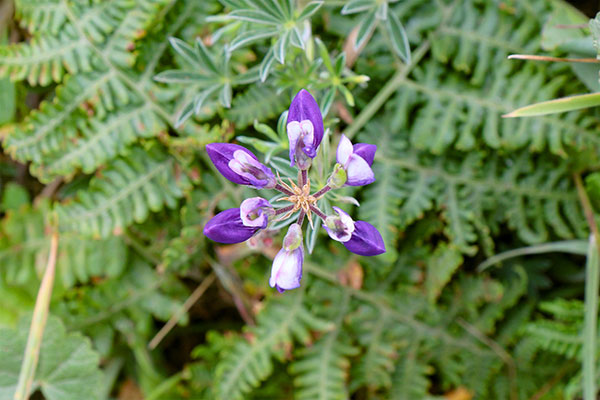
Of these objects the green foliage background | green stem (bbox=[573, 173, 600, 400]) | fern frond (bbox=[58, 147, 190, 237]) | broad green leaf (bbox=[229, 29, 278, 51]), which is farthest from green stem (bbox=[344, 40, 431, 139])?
green stem (bbox=[573, 173, 600, 400])

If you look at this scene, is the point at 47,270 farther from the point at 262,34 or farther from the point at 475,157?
the point at 475,157

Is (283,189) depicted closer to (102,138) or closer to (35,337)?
(102,138)

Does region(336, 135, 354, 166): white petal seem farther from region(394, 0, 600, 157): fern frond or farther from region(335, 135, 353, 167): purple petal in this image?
region(394, 0, 600, 157): fern frond

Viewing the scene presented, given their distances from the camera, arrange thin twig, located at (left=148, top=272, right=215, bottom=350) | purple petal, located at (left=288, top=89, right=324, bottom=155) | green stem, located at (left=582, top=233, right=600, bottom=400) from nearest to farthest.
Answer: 1. purple petal, located at (left=288, top=89, right=324, bottom=155)
2. green stem, located at (left=582, top=233, right=600, bottom=400)
3. thin twig, located at (left=148, top=272, right=215, bottom=350)

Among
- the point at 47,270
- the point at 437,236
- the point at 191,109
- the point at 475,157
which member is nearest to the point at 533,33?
the point at 475,157

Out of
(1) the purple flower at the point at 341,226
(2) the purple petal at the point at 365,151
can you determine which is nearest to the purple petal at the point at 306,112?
(2) the purple petal at the point at 365,151

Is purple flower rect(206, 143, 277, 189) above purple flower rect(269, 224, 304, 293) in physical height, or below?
above

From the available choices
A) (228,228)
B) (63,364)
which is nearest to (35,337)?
(63,364)
